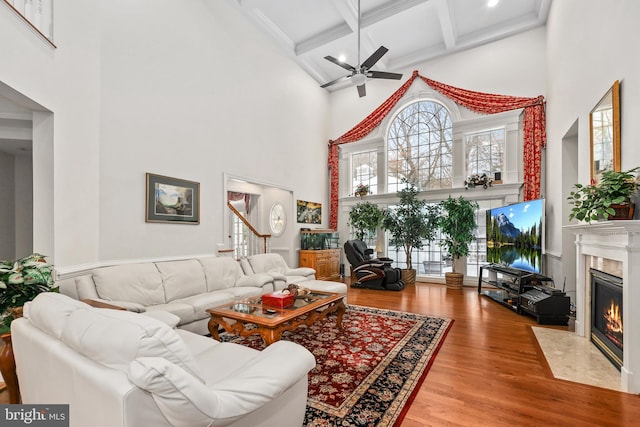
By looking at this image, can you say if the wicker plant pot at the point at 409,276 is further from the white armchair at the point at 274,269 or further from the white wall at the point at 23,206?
the white wall at the point at 23,206

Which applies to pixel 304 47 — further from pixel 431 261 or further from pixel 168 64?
pixel 431 261

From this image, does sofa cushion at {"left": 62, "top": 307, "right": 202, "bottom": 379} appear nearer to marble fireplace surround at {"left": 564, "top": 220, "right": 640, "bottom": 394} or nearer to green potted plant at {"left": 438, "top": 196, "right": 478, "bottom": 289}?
marble fireplace surround at {"left": 564, "top": 220, "right": 640, "bottom": 394}

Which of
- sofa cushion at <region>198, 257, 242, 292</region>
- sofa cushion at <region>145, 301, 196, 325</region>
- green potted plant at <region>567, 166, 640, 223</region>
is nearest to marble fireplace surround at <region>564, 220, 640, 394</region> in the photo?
green potted plant at <region>567, 166, 640, 223</region>

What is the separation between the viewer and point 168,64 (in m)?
4.44

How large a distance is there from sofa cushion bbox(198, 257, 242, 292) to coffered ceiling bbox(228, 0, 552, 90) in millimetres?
4894

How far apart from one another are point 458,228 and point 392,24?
4.69m

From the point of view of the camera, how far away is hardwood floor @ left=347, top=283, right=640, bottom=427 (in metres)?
1.95

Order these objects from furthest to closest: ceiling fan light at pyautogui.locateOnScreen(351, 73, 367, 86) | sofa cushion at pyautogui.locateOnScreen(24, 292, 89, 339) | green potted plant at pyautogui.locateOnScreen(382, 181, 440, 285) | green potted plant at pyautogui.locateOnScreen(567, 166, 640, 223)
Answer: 1. green potted plant at pyautogui.locateOnScreen(382, 181, 440, 285)
2. ceiling fan light at pyautogui.locateOnScreen(351, 73, 367, 86)
3. green potted plant at pyautogui.locateOnScreen(567, 166, 640, 223)
4. sofa cushion at pyautogui.locateOnScreen(24, 292, 89, 339)

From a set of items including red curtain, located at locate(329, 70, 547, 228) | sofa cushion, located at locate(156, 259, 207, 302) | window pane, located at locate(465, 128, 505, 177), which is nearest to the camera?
sofa cushion, located at locate(156, 259, 207, 302)

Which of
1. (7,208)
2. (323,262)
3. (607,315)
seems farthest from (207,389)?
(323,262)

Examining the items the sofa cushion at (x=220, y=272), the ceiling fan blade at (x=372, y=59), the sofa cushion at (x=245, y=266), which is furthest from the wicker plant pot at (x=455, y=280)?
the ceiling fan blade at (x=372, y=59)

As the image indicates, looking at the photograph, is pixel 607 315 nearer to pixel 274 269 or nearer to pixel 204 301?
pixel 204 301

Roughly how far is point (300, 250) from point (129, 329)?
6152 millimetres

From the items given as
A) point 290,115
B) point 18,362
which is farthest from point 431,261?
point 18,362
